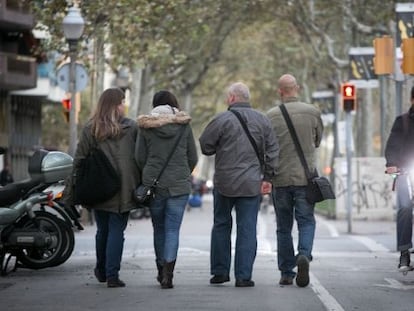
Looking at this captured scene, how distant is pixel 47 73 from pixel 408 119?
50023 millimetres

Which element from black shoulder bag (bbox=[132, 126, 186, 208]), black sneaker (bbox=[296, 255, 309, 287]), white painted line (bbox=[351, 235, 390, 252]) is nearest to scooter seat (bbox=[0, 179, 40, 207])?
black shoulder bag (bbox=[132, 126, 186, 208])

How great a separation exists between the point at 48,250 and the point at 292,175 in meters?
3.10

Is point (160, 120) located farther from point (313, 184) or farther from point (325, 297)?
point (325, 297)

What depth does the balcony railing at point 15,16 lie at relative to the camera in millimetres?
51281

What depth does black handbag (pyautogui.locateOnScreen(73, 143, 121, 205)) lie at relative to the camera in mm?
13258

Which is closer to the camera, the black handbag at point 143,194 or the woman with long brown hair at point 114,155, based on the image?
the black handbag at point 143,194

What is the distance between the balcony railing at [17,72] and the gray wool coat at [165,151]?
126ft

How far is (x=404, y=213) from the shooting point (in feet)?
46.0

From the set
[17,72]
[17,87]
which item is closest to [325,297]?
[17,72]

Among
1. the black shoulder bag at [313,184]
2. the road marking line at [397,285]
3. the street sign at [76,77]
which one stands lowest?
the road marking line at [397,285]

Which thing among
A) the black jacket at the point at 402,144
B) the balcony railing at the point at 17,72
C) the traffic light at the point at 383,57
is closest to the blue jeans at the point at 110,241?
the black jacket at the point at 402,144

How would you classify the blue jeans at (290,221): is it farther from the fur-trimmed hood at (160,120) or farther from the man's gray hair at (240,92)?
the fur-trimmed hood at (160,120)

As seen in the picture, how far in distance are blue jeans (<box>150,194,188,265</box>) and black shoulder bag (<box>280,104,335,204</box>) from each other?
1.12 meters

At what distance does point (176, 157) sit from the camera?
13.3m
